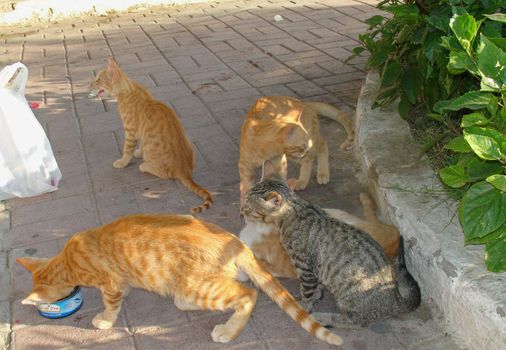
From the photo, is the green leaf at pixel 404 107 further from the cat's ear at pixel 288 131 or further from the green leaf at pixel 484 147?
the green leaf at pixel 484 147

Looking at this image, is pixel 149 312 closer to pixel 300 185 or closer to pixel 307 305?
pixel 307 305

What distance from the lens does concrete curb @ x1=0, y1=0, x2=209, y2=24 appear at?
10484 millimetres

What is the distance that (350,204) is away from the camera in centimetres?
427

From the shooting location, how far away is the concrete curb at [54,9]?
1048 cm

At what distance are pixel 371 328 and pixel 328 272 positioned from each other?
40 cm

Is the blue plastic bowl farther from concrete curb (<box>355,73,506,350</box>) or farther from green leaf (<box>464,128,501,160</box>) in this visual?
green leaf (<box>464,128,501,160</box>)

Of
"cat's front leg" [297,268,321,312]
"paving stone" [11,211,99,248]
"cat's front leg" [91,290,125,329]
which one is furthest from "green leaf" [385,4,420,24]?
"paving stone" [11,211,99,248]

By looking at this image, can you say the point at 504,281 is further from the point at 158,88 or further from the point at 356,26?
the point at 356,26

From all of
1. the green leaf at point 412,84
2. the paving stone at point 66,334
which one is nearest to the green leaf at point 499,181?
the green leaf at point 412,84

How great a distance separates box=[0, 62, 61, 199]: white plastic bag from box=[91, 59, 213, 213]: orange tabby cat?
67cm

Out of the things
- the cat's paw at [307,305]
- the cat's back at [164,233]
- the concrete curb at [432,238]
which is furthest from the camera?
the cat's paw at [307,305]

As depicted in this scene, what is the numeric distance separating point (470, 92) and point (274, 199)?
132 centimetres

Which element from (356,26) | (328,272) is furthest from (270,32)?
(328,272)

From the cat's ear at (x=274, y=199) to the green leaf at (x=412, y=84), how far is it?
138cm
